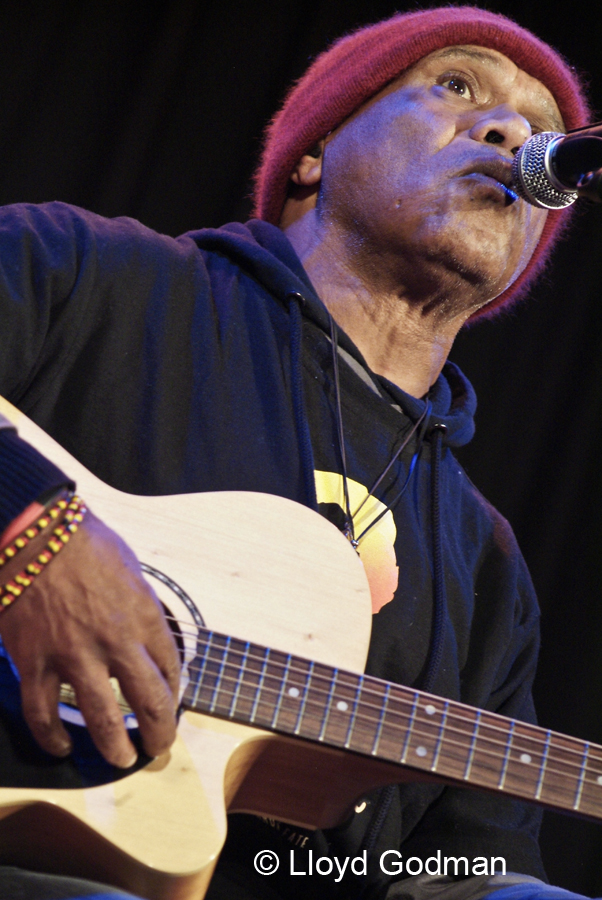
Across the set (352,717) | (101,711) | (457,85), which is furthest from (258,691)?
(457,85)

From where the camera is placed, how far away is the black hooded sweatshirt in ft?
5.30

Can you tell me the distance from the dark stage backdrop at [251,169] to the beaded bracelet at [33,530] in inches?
70.2

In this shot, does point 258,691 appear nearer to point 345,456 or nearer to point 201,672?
point 201,672

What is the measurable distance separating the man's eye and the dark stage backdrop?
813 mm

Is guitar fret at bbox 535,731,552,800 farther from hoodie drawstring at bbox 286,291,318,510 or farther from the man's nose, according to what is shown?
the man's nose

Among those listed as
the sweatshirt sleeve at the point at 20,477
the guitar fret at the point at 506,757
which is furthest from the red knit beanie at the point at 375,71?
the guitar fret at the point at 506,757

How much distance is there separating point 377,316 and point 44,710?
142 centimetres

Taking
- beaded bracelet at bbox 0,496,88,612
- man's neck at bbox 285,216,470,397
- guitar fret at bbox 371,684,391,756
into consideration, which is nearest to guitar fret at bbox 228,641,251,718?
guitar fret at bbox 371,684,391,756

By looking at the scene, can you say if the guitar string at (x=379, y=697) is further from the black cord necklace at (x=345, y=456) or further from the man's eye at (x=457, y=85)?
the man's eye at (x=457, y=85)

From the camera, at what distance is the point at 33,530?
1.06 metres

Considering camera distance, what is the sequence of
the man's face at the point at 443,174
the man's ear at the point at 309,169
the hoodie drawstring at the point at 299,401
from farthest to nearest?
the man's ear at the point at 309,169 < the man's face at the point at 443,174 < the hoodie drawstring at the point at 299,401

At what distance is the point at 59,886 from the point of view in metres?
1.10

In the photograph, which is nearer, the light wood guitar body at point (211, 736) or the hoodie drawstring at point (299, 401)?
the light wood guitar body at point (211, 736)

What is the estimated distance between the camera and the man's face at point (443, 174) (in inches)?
81.4
